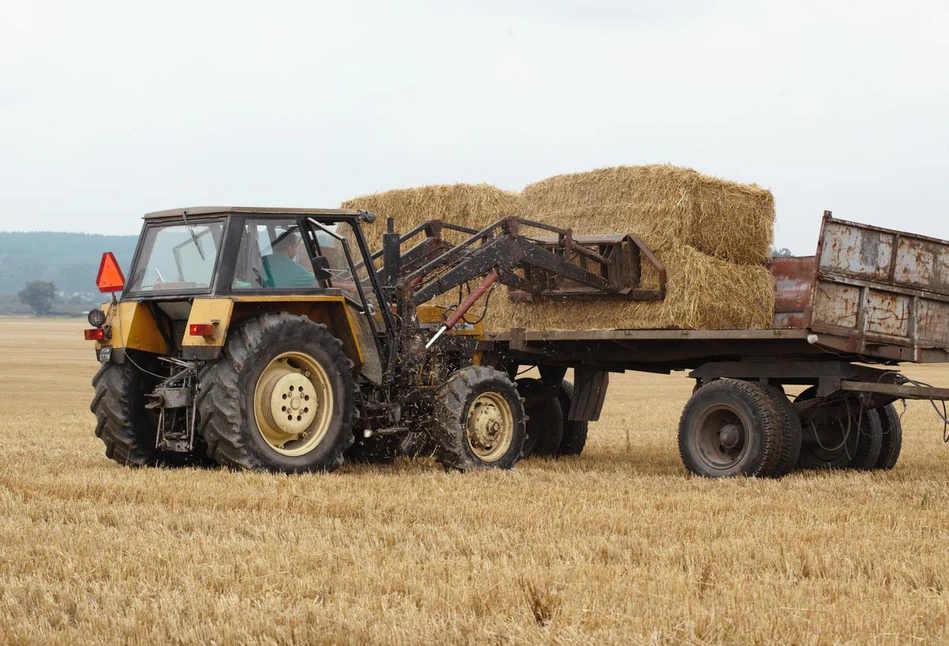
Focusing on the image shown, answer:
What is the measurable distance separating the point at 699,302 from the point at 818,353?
113cm

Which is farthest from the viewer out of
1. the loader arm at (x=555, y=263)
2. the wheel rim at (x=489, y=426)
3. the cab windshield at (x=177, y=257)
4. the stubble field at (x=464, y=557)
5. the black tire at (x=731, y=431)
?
the loader arm at (x=555, y=263)

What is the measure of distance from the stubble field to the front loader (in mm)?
388

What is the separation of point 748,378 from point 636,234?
1627mm

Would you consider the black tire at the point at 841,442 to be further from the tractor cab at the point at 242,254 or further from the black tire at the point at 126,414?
the black tire at the point at 126,414

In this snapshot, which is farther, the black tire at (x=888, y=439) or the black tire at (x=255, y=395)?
the black tire at (x=888, y=439)

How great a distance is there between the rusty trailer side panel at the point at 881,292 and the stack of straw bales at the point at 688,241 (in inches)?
49.6

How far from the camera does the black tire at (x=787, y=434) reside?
10500mm

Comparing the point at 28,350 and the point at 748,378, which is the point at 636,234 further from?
the point at 28,350

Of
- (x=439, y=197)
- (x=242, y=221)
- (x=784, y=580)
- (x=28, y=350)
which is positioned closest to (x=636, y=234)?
(x=439, y=197)

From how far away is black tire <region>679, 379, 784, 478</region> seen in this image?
34.3 feet

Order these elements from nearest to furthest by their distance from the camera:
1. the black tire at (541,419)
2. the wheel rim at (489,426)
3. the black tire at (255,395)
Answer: the black tire at (255,395)
the wheel rim at (489,426)
the black tire at (541,419)

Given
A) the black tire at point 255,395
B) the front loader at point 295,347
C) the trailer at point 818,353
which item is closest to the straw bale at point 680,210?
the front loader at point 295,347

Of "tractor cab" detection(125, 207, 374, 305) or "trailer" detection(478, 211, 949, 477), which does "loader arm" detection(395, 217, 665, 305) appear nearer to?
"trailer" detection(478, 211, 949, 477)

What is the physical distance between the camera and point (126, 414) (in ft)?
32.9
